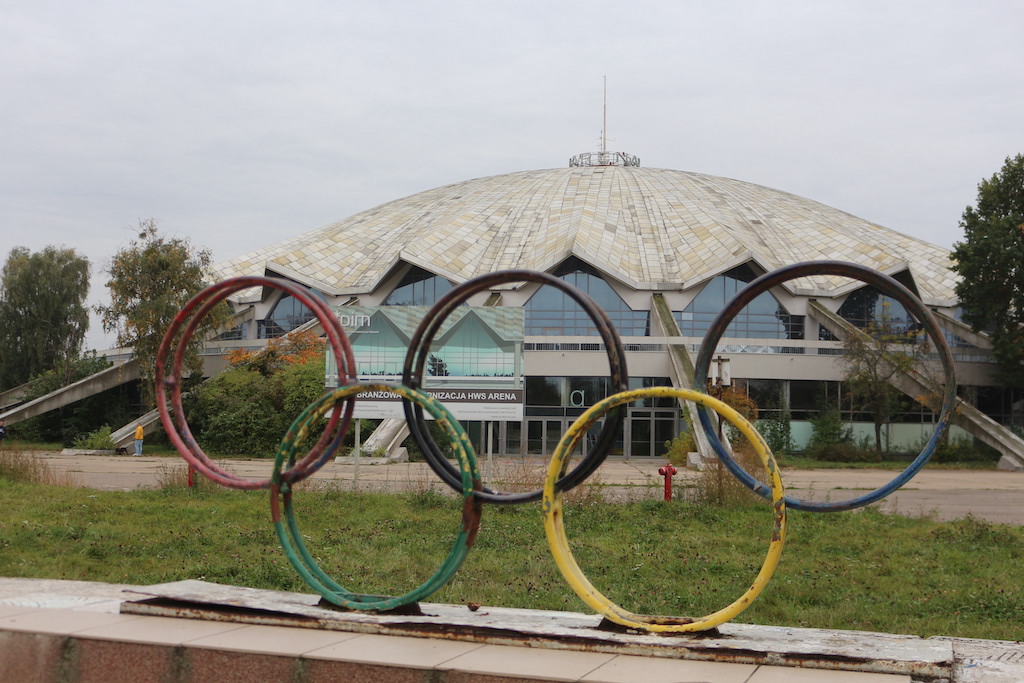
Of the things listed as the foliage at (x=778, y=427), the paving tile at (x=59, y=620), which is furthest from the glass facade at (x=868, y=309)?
the paving tile at (x=59, y=620)

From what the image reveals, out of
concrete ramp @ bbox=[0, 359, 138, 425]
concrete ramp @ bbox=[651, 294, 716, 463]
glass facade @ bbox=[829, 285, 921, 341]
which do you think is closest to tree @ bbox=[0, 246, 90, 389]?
concrete ramp @ bbox=[0, 359, 138, 425]

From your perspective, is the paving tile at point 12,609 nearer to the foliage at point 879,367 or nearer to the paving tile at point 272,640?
the paving tile at point 272,640

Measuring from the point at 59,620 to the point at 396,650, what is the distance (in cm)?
201

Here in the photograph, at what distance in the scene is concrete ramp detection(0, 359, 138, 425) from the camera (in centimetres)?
3478

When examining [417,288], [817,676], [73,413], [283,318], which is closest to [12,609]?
[817,676]

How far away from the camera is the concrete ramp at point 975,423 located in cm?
2850

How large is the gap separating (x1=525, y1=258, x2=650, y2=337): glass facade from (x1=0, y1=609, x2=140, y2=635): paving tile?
2783cm

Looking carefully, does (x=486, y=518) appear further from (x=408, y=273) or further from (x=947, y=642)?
(x=408, y=273)

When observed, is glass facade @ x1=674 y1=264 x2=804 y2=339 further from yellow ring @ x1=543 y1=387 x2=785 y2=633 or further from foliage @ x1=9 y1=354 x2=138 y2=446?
yellow ring @ x1=543 y1=387 x2=785 y2=633

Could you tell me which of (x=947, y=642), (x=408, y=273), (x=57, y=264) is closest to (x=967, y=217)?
(x=408, y=273)

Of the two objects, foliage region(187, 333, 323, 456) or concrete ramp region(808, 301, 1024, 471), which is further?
concrete ramp region(808, 301, 1024, 471)

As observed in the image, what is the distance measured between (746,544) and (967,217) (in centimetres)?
2529

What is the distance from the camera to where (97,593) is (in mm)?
7070

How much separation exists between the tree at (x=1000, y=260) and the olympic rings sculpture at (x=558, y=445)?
27516 millimetres
